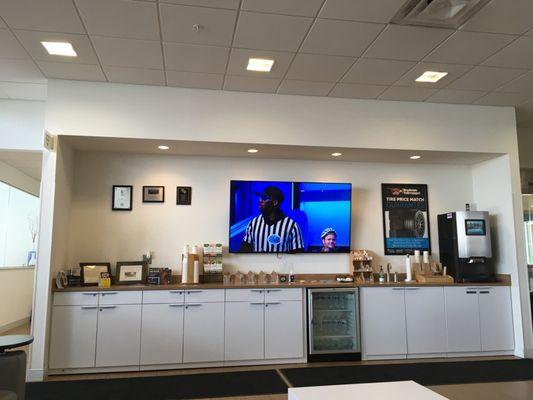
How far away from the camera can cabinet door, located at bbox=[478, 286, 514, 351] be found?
4949mm

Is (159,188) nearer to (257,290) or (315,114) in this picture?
(257,290)

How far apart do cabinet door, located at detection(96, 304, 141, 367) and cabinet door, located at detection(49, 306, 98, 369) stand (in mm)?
80

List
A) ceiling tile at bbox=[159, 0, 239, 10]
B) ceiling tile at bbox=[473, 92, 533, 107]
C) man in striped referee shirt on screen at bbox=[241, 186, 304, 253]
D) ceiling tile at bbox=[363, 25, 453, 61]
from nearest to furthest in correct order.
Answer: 1. ceiling tile at bbox=[159, 0, 239, 10]
2. ceiling tile at bbox=[363, 25, 453, 61]
3. ceiling tile at bbox=[473, 92, 533, 107]
4. man in striped referee shirt on screen at bbox=[241, 186, 304, 253]

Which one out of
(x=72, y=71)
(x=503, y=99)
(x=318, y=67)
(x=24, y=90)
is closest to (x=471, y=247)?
(x=503, y=99)

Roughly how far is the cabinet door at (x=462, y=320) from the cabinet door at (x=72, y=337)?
4120 mm

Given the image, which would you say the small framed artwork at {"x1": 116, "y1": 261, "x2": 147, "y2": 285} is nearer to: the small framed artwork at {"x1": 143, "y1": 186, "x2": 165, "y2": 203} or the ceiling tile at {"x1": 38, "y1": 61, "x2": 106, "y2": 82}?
the small framed artwork at {"x1": 143, "y1": 186, "x2": 165, "y2": 203}

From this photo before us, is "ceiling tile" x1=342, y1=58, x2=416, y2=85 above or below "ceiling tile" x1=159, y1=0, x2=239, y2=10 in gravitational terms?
below

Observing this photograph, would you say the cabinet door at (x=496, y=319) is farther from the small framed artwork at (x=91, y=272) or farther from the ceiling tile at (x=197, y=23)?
the small framed artwork at (x=91, y=272)

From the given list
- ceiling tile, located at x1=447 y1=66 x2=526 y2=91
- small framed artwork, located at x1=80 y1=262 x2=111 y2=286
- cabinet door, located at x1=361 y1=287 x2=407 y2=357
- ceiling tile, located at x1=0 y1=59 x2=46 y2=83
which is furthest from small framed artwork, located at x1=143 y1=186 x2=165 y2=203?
ceiling tile, located at x1=447 y1=66 x2=526 y2=91

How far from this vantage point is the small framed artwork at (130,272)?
4.66 metres

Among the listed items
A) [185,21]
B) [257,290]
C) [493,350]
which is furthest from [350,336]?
[185,21]

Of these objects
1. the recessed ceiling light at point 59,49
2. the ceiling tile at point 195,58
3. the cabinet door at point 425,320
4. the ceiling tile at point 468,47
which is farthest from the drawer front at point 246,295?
the ceiling tile at point 468,47

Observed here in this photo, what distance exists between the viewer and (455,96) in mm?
4820

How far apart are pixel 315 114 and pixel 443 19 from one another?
1.82 m
